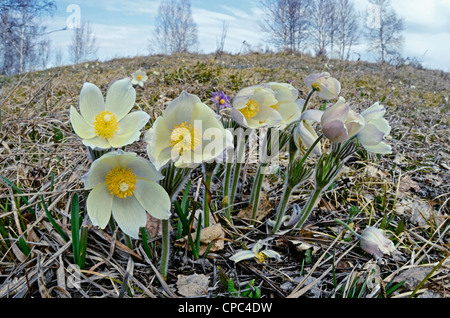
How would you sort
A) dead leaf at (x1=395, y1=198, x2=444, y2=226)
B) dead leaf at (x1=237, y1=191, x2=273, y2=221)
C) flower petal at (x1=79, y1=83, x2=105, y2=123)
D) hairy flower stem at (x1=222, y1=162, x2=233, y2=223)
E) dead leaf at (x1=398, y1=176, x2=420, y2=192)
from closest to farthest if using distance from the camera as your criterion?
flower petal at (x1=79, y1=83, x2=105, y2=123) → hairy flower stem at (x1=222, y1=162, x2=233, y2=223) → dead leaf at (x1=237, y1=191, x2=273, y2=221) → dead leaf at (x1=395, y1=198, x2=444, y2=226) → dead leaf at (x1=398, y1=176, x2=420, y2=192)

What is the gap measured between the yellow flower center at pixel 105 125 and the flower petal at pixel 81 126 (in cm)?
2

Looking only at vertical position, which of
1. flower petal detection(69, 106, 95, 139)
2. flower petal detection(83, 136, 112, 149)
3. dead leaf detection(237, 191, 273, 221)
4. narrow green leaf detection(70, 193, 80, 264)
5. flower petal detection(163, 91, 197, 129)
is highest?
flower petal detection(163, 91, 197, 129)

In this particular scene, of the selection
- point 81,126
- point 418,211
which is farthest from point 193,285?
point 418,211

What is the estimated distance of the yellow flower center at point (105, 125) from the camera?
92cm

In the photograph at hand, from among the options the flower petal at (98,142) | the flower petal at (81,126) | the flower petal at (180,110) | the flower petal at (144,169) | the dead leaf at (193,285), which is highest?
the flower petal at (180,110)

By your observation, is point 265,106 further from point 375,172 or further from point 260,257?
point 375,172

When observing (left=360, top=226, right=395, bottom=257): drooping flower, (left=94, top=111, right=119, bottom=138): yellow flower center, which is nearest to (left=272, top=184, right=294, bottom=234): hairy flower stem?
(left=360, top=226, right=395, bottom=257): drooping flower

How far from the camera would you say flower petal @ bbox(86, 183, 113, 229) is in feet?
2.85

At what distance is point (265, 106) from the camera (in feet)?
3.71

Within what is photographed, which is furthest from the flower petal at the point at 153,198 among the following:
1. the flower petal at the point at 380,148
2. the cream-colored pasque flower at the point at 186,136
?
A: the flower petal at the point at 380,148

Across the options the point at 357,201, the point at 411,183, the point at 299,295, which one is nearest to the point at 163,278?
the point at 299,295

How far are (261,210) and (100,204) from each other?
2.48ft

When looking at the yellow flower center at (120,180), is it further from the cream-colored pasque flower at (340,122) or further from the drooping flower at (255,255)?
the cream-colored pasque flower at (340,122)

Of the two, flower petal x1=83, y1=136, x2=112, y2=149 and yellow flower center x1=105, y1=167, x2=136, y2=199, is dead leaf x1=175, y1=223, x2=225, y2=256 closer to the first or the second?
yellow flower center x1=105, y1=167, x2=136, y2=199
